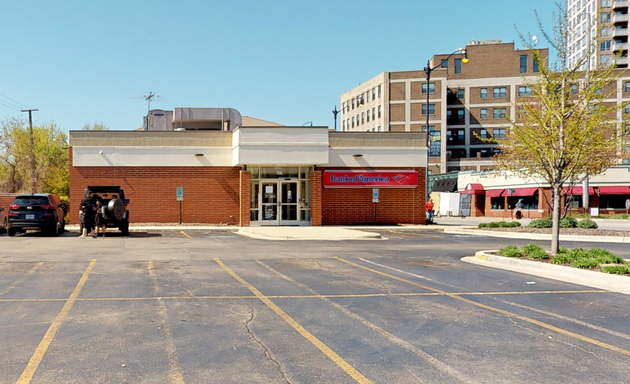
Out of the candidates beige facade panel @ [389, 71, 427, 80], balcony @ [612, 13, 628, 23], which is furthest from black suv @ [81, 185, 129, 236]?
balcony @ [612, 13, 628, 23]

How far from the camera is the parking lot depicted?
213 inches

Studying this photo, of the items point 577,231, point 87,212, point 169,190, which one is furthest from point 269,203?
point 577,231

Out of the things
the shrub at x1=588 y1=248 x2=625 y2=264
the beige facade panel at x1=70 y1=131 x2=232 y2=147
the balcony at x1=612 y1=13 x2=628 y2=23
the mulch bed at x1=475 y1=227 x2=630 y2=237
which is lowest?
the mulch bed at x1=475 y1=227 x2=630 y2=237

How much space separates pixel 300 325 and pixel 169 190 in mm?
24452

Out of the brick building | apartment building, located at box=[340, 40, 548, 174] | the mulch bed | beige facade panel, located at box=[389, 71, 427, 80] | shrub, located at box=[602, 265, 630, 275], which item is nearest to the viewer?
shrub, located at box=[602, 265, 630, 275]

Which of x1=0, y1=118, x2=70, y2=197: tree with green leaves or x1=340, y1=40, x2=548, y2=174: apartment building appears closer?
x1=0, y1=118, x2=70, y2=197: tree with green leaves

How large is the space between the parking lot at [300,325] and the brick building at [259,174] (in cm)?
1690

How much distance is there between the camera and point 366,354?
235 inches

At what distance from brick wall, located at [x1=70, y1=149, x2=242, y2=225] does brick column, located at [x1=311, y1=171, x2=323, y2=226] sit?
410 cm

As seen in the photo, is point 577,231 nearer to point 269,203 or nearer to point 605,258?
point 605,258

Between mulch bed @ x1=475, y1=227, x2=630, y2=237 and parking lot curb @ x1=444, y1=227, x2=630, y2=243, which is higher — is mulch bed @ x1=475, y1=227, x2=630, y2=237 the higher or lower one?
the higher one

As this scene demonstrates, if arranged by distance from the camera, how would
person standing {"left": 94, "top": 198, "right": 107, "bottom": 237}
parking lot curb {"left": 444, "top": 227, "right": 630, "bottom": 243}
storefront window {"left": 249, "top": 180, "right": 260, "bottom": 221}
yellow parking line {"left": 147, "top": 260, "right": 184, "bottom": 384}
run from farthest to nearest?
storefront window {"left": 249, "top": 180, "right": 260, "bottom": 221}
parking lot curb {"left": 444, "top": 227, "right": 630, "bottom": 243}
person standing {"left": 94, "top": 198, "right": 107, "bottom": 237}
yellow parking line {"left": 147, "top": 260, "right": 184, "bottom": 384}

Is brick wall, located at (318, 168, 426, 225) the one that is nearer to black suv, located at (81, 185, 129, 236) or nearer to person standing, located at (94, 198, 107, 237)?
black suv, located at (81, 185, 129, 236)

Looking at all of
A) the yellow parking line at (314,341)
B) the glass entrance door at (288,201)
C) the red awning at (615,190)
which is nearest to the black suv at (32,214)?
the glass entrance door at (288,201)
